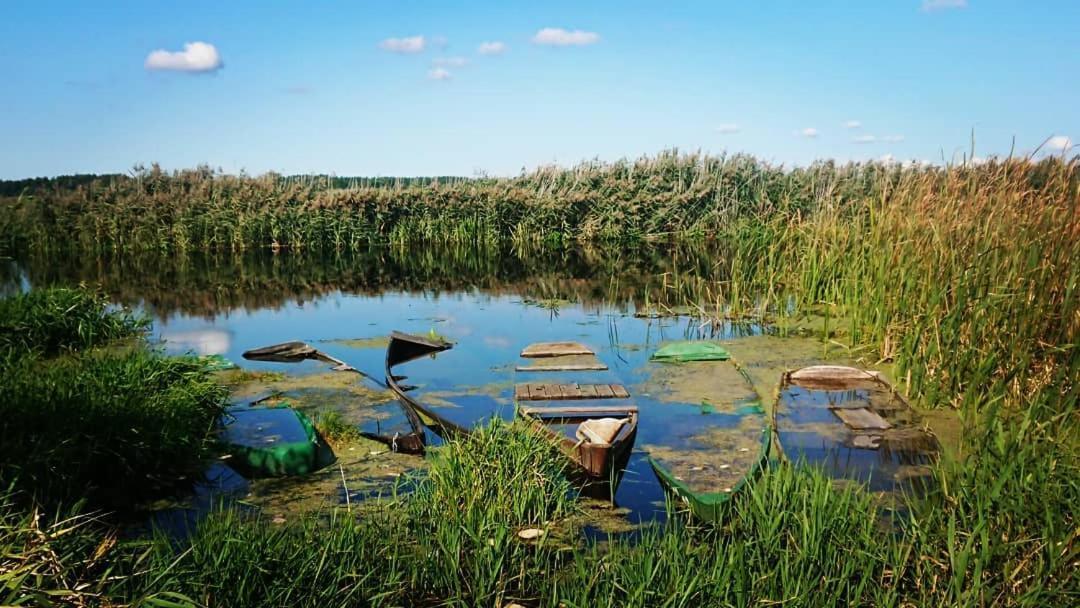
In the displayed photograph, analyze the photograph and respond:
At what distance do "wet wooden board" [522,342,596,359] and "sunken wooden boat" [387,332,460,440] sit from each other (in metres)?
1.48

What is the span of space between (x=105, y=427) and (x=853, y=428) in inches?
227

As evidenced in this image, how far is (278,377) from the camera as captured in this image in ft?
30.6

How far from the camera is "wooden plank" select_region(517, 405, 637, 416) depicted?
6.55m

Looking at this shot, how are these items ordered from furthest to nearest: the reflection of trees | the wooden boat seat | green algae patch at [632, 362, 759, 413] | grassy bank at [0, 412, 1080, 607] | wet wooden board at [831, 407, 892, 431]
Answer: the reflection of trees
green algae patch at [632, 362, 759, 413]
wet wooden board at [831, 407, 892, 431]
the wooden boat seat
grassy bank at [0, 412, 1080, 607]

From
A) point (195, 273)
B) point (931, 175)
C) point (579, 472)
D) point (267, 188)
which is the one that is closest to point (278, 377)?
point (579, 472)

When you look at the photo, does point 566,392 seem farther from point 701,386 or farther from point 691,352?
point 691,352

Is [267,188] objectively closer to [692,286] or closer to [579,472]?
[692,286]

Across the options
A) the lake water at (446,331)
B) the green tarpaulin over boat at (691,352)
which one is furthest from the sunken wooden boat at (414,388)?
the green tarpaulin over boat at (691,352)

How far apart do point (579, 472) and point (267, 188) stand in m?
22.2

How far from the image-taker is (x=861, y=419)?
709 centimetres

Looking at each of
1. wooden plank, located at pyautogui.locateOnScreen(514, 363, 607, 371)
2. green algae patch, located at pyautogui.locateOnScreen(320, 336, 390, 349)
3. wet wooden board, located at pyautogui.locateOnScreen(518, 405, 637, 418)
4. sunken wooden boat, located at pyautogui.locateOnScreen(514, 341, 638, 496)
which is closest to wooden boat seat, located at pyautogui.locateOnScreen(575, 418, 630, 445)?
sunken wooden boat, located at pyautogui.locateOnScreen(514, 341, 638, 496)

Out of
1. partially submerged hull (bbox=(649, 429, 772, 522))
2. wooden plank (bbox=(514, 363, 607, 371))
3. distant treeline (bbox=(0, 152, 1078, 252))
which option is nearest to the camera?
partially submerged hull (bbox=(649, 429, 772, 522))

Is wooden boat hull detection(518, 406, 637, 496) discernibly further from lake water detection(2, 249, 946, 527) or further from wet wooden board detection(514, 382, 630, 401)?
wet wooden board detection(514, 382, 630, 401)

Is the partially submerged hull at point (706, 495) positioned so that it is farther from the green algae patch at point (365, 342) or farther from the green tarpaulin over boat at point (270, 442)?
the green algae patch at point (365, 342)
